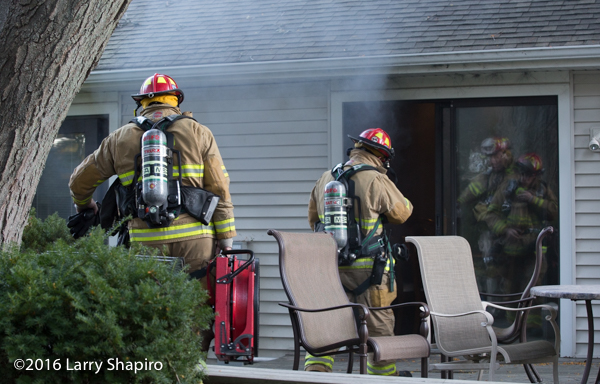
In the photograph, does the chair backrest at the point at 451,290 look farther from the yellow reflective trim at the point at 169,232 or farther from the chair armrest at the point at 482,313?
the yellow reflective trim at the point at 169,232

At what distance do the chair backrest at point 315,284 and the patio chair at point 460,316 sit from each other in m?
0.60

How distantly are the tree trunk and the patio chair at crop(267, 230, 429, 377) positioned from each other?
155 centimetres

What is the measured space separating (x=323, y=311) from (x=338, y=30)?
3.87 meters

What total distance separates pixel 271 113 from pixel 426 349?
3.53m

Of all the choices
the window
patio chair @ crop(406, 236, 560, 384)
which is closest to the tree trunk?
patio chair @ crop(406, 236, 560, 384)

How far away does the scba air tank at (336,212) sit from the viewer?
4574mm

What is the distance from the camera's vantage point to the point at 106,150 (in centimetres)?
414

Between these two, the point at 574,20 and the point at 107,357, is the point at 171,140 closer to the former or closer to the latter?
the point at 107,357

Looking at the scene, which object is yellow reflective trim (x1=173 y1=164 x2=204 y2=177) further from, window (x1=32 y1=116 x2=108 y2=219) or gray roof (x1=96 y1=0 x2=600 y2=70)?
window (x1=32 y1=116 x2=108 y2=219)

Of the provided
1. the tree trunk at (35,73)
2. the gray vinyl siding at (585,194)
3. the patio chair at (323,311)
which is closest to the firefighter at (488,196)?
the gray vinyl siding at (585,194)

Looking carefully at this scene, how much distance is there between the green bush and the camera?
2.01m

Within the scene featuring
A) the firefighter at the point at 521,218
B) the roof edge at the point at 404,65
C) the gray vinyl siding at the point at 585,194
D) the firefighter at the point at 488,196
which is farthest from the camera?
the firefighter at the point at 488,196

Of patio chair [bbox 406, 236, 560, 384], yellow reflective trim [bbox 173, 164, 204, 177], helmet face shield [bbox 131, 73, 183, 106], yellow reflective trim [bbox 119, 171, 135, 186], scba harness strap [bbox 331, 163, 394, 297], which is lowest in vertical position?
patio chair [bbox 406, 236, 560, 384]

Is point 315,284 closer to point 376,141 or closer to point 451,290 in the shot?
point 451,290
